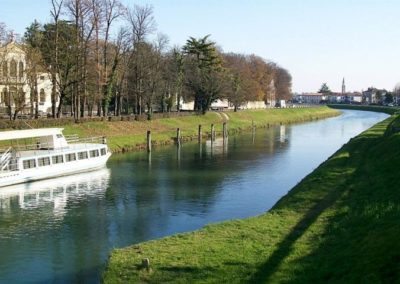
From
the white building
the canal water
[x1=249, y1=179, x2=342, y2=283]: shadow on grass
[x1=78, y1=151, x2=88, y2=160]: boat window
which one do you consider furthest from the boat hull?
[x1=249, y1=179, x2=342, y2=283]: shadow on grass

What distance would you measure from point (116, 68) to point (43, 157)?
3425 cm

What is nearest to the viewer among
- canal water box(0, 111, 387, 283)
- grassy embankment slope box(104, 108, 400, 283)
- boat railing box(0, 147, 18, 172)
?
grassy embankment slope box(104, 108, 400, 283)

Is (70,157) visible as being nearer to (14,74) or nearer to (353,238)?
(14,74)

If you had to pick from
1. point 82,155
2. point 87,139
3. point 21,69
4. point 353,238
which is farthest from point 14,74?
point 353,238

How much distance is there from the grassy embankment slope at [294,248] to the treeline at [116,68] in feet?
155

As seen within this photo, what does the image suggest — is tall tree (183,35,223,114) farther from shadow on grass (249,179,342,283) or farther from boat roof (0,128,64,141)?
shadow on grass (249,179,342,283)

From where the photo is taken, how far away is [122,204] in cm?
3322

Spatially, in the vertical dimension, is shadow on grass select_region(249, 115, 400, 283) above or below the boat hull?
above

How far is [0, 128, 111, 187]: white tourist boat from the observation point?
1645 inches

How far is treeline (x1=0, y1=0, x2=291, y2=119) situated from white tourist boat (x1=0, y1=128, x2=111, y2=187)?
15787mm

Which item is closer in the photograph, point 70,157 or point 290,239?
point 290,239

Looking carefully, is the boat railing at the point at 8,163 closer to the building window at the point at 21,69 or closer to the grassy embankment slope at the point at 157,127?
the grassy embankment slope at the point at 157,127

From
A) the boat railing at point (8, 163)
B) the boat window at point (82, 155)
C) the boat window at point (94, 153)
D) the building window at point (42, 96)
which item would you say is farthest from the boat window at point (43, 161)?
the building window at point (42, 96)

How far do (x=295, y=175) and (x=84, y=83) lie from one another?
35.0 m
